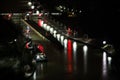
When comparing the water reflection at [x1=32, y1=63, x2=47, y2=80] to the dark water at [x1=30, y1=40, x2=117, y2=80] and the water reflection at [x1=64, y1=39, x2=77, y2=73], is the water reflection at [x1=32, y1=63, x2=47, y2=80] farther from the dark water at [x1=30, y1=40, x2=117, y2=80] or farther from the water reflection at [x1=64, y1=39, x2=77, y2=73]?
the water reflection at [x1=64, y1=39, x2=77, y2=73]

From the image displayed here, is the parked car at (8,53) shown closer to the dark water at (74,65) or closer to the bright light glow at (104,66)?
the dark water at (74,65)

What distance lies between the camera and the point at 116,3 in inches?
1727

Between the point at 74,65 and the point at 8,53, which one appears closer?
the point at 8,53

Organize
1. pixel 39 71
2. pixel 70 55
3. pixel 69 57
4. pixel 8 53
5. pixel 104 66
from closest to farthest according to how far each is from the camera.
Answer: pixel 8 53, pixel 39 71, pixel 104 66, pixel 69 57, pixel 70 55

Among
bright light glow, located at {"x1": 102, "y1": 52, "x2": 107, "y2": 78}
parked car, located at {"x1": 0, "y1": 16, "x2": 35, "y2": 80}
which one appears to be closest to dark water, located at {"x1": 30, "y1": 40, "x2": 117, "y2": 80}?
bright light glow, located at {"x1": 102, "y1": 52, "x2": 107, "y2": 78}

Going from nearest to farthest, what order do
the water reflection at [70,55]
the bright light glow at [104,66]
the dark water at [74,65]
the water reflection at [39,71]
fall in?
the water reflection at [39,71] < the dark water at [74,65] < the bright light glow at [104,66] < the water reflection at [70,55]

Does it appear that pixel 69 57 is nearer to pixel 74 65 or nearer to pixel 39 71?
pixel 74 65

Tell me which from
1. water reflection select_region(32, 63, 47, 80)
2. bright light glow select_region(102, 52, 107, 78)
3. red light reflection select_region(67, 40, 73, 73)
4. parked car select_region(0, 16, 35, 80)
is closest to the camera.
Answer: parked car select_region(0, 16, 35, 80)

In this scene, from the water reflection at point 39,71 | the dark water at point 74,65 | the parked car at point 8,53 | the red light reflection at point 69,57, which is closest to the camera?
the parked car at point 8,53

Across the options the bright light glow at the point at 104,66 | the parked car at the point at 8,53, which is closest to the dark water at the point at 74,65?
the bright light glow at the point at 104,66

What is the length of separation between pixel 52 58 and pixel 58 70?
5.76m

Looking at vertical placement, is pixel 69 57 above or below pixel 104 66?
above

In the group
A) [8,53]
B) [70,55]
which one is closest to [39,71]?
[70,55]

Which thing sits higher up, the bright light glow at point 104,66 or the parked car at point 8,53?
the parked car at point 8,53
